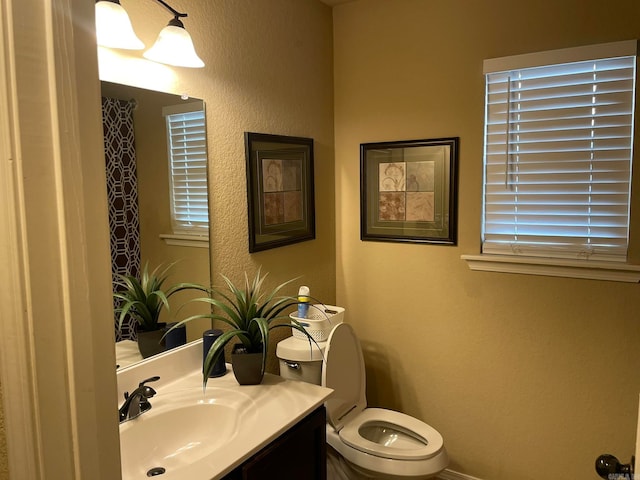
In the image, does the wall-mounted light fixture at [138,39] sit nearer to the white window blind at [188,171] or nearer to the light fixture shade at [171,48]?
the light fixture shade at [171,48]

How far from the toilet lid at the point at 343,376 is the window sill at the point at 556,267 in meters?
0.73

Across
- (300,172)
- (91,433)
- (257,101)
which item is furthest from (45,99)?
(300,172)

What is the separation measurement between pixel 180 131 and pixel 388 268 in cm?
139

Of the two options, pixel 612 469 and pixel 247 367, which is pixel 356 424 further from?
pixel 612 469

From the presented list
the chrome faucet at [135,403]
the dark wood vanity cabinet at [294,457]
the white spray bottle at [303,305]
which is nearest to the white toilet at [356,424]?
the white spray bottle at [303,305]

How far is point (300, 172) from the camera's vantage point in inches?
101

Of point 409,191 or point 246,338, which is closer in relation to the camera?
point 246,338

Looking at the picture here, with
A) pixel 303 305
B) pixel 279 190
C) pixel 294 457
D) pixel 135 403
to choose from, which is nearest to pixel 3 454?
pixel 135 403

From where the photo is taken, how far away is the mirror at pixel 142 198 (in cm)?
167

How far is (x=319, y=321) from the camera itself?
2.31 meters

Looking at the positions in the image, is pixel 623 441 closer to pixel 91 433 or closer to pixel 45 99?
pixel 91 433

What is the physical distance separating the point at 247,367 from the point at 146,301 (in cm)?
44

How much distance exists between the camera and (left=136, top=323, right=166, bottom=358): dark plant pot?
178 cm

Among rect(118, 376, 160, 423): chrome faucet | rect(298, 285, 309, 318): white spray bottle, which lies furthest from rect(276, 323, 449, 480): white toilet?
rect(118, 376, 160, 423): chrome faucet
